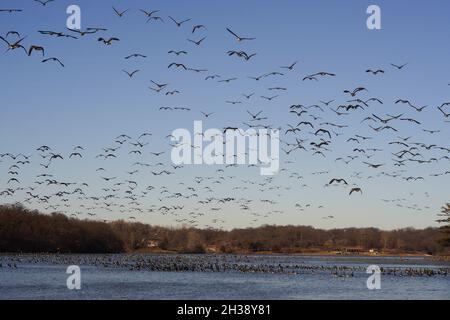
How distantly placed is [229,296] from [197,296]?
2322mm

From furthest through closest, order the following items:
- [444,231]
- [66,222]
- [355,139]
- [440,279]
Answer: [66,222], [444,231], [440,279], [355,139]

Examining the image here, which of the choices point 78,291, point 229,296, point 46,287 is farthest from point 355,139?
point 46,287

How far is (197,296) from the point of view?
47.7 metres

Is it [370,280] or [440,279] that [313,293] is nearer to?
[370,280]

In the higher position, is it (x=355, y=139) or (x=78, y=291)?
(x=355, y=139)

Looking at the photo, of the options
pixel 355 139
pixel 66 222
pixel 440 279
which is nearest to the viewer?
pixel 355 139

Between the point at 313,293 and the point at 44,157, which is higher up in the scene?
the point at 44,157

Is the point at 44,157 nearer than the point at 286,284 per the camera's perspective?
Yes

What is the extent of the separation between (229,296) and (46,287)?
15.1 meters

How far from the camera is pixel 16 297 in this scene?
44688 mm

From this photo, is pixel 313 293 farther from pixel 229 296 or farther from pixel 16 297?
pixel 16 297

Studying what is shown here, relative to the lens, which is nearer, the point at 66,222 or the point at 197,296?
the point at 197,296
